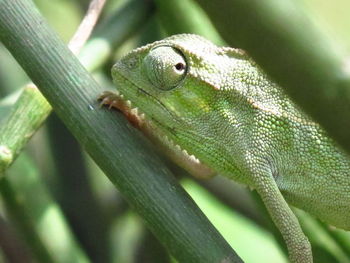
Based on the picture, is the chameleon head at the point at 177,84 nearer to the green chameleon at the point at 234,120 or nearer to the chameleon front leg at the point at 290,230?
the green chameleon at the point at 234,120

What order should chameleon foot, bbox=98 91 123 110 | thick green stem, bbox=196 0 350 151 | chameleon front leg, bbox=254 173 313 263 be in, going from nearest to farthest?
thick green stem, bbox=196 0 350 151, chameleon foot, bbox=98 91 123 110, chameleon front leg, bbox=254 173 313 263

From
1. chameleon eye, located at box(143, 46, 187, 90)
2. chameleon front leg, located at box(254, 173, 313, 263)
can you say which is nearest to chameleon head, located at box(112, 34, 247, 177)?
chameleon eye, located at box(143, 46, 187, 90)

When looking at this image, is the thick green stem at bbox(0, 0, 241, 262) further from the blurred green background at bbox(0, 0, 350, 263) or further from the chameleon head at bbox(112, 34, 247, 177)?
the blurred green background at bbox(0, 0, 350, 263)

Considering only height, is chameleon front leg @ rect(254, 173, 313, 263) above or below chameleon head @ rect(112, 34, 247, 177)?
below

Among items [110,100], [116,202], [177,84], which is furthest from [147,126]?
[116,202]

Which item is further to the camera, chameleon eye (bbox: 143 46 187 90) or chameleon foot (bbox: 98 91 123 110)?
chameleon eye (bbox: 143 46 187 90)

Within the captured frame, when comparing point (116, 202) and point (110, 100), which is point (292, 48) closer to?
point (110, 100)
